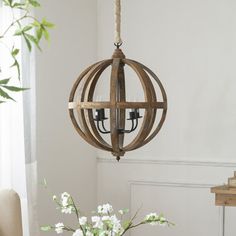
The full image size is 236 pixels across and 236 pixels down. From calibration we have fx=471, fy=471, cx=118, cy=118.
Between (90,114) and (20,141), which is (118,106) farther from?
(20,141)

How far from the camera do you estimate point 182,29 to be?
372 cm

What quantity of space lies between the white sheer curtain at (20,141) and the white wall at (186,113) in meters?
1.23

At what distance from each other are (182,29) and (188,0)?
231mm

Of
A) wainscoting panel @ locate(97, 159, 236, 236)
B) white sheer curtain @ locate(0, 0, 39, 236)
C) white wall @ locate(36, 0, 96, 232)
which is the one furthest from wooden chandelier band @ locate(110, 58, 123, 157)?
wainscoting panel @ locate(97, 159, 236, 236)

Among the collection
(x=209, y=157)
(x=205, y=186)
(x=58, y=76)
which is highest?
(x=58, y=76)

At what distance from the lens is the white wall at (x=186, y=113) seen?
361cm

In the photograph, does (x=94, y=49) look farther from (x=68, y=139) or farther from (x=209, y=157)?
(x=209, y=157)

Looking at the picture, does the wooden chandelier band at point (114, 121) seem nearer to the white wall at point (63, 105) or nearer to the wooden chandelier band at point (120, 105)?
the wooden chandelier band at point (120, 105)

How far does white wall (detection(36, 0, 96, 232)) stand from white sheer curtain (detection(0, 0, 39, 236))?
37cm

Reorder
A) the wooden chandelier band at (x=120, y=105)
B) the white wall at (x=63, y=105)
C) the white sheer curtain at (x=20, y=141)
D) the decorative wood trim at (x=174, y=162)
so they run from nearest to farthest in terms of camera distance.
A: the wooden chandelier band at (x=120, y=105)
the white sheer curtain at (x=20, y=141)
the white wall at (x=63, y=105)
the decorative wood trim at (x=174, y=162)

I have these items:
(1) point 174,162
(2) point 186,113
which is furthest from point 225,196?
(2) point 186,113

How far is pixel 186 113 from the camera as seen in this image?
12.2ft

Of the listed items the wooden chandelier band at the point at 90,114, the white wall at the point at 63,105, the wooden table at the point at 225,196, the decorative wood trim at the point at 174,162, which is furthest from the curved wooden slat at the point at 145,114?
the decorative wood trim at the point at 174,162

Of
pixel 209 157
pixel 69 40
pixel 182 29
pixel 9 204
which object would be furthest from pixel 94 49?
pixel 9 204
